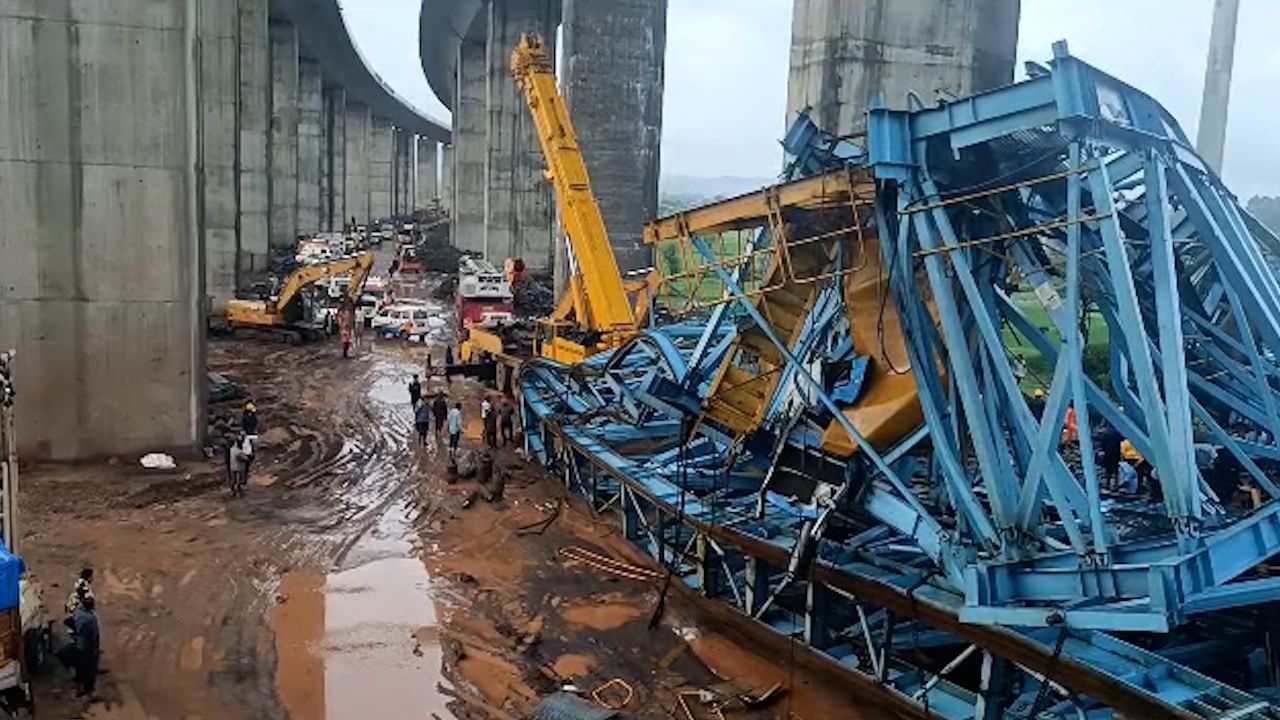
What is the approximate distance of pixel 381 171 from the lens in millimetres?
115062

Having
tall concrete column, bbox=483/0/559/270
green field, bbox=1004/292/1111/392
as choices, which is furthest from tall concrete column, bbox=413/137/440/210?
green field, bbox=1004/292/1111/392

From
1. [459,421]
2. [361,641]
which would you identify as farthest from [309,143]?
[361,641]

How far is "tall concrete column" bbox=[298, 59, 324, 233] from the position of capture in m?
65.8

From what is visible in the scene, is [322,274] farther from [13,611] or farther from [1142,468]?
[13,611]

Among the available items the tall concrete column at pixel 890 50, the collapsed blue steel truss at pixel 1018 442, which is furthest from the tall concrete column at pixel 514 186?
the collapsed blue steel truss at pixel 1018 442

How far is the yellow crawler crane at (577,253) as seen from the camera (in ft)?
67.4

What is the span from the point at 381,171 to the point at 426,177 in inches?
1725

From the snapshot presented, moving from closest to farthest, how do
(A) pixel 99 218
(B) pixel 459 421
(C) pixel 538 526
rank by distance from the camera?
(C) pixel 538 526, (A) pixel 99 218, (B) pixel 459 421

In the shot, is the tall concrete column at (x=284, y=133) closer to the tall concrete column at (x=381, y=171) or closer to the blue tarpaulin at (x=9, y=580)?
the blue tarpaulin at (x=9, y=580)

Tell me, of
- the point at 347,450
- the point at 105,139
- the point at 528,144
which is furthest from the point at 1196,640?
the point at 528,144

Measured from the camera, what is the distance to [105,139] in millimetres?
15969

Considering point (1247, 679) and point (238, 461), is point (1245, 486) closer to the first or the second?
point (1247, 679)

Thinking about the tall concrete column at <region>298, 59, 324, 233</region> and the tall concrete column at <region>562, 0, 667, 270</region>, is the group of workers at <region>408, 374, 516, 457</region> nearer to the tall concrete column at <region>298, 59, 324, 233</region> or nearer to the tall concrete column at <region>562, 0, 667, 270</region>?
the tall concrete column at <region>562, 0, 667, 270</region>

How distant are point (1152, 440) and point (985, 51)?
1148cm
